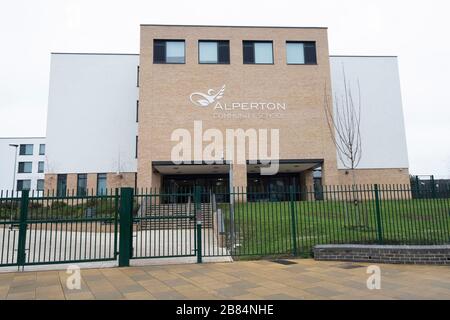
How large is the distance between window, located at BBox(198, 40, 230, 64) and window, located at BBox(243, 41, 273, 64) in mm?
1618

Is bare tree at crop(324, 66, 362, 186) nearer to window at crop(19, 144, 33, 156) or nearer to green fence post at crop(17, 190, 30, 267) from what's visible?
green fence post at crop(17, 190, 30, 267)

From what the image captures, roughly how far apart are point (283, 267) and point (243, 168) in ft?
60.3

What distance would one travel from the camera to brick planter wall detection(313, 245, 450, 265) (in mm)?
8508

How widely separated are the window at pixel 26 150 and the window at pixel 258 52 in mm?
49552

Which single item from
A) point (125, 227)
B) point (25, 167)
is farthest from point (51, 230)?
point (25, 167)

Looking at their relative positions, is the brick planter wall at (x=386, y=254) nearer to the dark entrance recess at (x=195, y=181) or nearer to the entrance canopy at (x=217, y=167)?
the entrance canopy at (x=217, y=167)

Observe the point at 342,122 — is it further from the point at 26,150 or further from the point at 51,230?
the point at 26,150

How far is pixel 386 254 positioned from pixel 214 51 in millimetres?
22942

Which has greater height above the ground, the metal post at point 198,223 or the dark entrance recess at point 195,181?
the dark entrance recess at point 195,181

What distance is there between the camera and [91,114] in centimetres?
3216

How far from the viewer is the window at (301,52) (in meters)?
28.2

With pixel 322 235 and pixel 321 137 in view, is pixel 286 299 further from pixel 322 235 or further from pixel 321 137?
pixel 321 137
